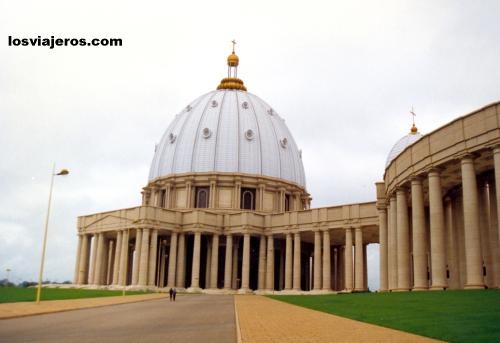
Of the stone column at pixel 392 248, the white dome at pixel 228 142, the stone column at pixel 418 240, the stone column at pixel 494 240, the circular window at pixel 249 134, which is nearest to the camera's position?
the stone column at pixel 494 240

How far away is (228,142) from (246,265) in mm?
24386

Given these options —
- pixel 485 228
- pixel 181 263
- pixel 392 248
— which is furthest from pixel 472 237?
pixel 181 263

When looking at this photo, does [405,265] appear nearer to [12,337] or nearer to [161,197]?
[12,337]

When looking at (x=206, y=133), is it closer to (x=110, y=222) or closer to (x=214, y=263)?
(x=110, y=222)

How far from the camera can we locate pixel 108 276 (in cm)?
8975

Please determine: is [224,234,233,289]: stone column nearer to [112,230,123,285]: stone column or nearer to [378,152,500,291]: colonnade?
[112,230,123,285]: stone column

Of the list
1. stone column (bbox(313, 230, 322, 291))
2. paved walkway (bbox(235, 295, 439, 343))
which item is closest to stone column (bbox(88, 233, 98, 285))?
stone column (bbox(313, 230, 322, 291))

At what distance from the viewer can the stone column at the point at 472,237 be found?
3372cm

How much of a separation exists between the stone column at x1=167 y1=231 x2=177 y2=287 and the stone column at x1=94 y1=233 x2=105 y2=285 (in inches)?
448

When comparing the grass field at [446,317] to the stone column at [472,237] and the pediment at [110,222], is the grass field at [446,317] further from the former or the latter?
the pediment at [110,222]

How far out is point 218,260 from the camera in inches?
3378

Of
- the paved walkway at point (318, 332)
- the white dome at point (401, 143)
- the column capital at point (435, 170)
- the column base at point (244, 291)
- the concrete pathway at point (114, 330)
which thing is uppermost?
the white dome at point (401, 143)

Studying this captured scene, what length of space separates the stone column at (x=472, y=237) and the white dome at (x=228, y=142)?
58839 millimetres

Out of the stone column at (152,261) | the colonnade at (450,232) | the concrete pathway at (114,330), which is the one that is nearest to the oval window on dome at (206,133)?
the stone column at (152,261)
